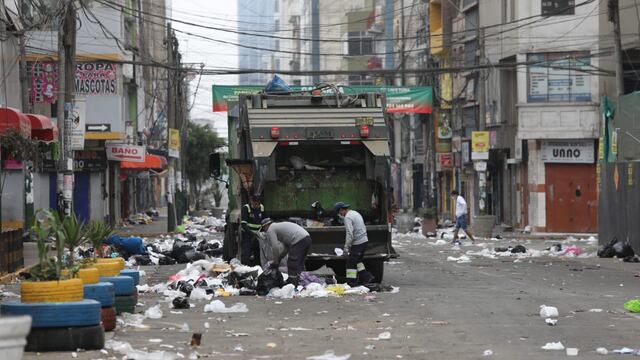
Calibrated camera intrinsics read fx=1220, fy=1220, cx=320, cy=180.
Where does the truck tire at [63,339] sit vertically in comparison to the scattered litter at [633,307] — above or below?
above

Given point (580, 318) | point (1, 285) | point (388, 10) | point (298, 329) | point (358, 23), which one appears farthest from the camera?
point (358, 23)

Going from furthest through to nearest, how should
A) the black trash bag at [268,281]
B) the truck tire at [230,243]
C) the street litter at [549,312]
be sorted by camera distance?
the truck tire at [230,243] → the black trash bag at [268,281] → the street litter at [549,312]

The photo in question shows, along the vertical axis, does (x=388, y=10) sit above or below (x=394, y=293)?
above

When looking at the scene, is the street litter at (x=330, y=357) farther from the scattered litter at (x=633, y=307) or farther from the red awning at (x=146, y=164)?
the red awning at (x=146, y=164)

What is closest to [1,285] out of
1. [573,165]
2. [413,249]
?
[413,249]

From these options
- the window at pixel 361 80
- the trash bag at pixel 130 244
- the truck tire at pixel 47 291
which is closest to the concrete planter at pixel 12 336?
the truck tire at pixel 47 291

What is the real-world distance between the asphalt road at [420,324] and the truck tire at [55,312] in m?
0.34

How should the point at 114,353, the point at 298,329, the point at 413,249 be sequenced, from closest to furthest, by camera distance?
1. the point at 114,353
2. the point at 298,329
3. the point at 413,249

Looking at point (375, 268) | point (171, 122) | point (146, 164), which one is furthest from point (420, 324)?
point (146, 164)

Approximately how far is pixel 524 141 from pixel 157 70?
3793 cm

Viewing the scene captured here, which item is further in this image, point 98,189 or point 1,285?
point 98,189

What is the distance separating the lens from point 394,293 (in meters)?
19.7

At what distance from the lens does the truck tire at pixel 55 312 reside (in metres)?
11.9

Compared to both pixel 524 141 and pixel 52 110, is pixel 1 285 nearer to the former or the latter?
pixel 52 110
